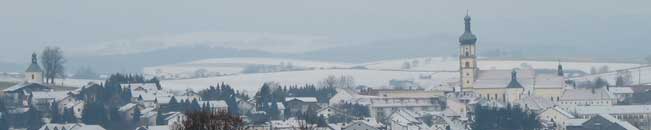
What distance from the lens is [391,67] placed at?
412ft

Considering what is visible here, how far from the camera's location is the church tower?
81375 millimetres

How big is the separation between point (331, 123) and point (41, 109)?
30.5ft

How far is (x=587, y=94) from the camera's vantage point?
7575cm

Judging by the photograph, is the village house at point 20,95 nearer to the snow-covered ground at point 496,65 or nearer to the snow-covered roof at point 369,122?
the snow-covered roof at point 369,122

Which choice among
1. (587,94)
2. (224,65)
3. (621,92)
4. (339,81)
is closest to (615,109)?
(587,94)

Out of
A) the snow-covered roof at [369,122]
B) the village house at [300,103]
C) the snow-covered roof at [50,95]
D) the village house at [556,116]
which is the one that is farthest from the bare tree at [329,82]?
the snow-covered roof at [369,122]

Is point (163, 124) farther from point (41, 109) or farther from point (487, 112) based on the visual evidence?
point (487, 112)

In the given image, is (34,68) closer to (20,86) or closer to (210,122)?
(20,86)

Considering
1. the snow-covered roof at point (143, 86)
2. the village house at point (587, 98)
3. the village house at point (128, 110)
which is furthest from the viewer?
the village house at point (587, 98)

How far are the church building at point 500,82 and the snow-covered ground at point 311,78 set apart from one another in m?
12.6

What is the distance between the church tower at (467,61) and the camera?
81375 mm

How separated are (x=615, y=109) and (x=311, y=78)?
125 feet

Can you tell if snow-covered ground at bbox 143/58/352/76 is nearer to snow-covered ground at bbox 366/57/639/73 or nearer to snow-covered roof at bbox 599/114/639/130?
snow-covered ground at bbox 366/57/639/73

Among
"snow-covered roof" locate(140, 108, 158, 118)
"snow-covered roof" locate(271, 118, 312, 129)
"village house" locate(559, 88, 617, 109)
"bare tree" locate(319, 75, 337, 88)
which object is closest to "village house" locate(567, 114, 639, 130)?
"snow-covered roof" locate(271, 118, 312, 129)
